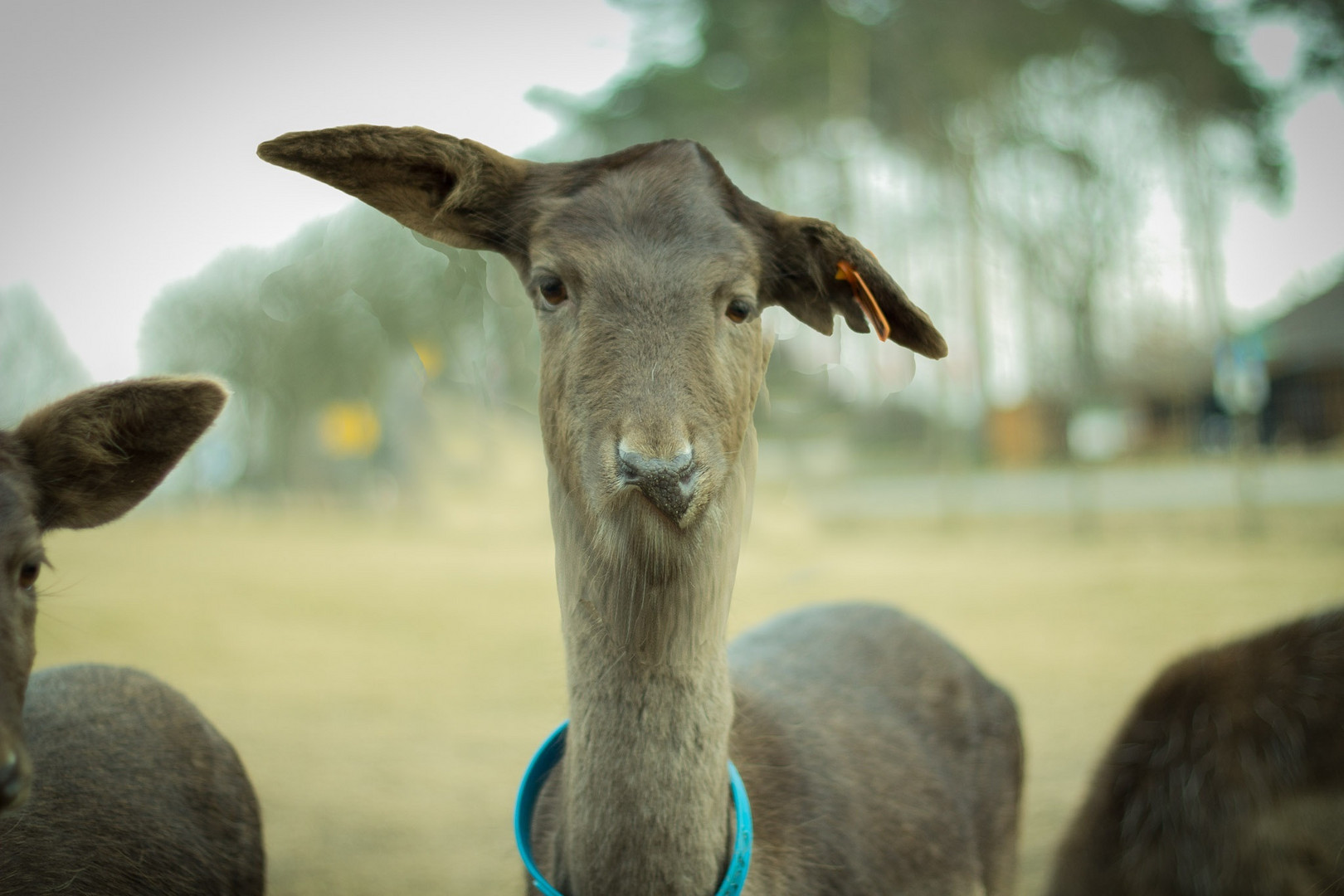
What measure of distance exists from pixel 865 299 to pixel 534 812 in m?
1.81

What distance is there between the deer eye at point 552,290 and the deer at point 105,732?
1.20 meters

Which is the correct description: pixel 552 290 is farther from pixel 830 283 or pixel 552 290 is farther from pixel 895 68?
pixel 895 68

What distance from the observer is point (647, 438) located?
1.84m

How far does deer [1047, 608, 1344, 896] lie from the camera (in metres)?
2.26

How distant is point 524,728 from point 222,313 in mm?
11444

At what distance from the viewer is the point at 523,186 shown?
2.36 m

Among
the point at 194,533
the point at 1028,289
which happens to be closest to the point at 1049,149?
the point at 1028,289

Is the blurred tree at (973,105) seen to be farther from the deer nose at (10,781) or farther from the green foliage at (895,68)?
the deer nose at (10,781)

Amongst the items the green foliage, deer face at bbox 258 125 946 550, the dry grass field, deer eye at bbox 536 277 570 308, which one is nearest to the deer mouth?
the dry grass field

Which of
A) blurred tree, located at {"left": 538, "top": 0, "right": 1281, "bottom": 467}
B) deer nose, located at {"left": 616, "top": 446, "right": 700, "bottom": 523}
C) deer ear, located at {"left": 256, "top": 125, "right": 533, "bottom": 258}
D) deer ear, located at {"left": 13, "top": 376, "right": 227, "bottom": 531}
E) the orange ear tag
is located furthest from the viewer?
blurred tree, located at {"left": 538, "top": 0, "right": 1281, "bottom": 467}

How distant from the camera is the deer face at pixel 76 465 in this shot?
6.96 feet

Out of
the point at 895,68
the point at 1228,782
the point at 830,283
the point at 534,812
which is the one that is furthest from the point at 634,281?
the point at 895,68

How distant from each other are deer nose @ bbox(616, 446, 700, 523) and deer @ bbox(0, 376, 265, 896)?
5.05 feet

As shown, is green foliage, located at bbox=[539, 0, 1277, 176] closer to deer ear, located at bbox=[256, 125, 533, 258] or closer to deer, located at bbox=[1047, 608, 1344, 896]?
deer ear, located at bbox=[256, 125, 533, 258]
